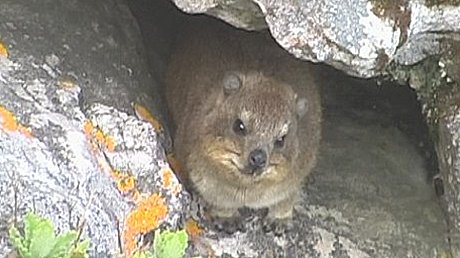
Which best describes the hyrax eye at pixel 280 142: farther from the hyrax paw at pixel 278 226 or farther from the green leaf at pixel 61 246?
the green leaf at pixel 61 246

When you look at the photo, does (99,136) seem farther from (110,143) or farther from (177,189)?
(177,189)

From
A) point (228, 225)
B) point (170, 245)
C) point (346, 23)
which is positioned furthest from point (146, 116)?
point (170, 245)

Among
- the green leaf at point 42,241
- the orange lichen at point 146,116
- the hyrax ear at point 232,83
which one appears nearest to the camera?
the green leaf at point 42,241

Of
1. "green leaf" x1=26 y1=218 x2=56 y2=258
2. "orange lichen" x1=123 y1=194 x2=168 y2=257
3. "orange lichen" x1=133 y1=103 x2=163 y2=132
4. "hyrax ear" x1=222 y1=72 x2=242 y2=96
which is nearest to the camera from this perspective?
"green leaf" x1=26 y1=218 x2=56 y2=258

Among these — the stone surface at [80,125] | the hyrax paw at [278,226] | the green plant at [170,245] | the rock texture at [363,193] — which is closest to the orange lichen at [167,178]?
the stone surface at [80,125]

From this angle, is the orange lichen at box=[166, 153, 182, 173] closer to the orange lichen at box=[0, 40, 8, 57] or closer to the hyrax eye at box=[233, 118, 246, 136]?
the hyrax eye at box=[233, 118, 246, 136]

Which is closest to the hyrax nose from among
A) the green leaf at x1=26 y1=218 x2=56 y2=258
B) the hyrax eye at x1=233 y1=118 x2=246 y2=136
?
the hyrax eye at x1=233 y1=118 x2=246 y2=136
